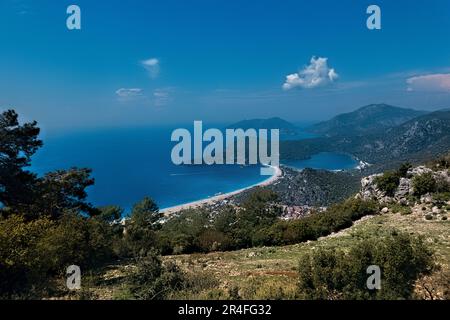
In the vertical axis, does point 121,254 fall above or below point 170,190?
above

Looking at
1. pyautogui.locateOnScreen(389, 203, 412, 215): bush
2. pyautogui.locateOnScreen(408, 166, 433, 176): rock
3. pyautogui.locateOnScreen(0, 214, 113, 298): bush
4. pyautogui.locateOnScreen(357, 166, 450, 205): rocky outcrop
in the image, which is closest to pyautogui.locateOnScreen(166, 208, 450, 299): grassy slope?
pyautogui.locateOnScreen(389, 203, 412, 215): bush

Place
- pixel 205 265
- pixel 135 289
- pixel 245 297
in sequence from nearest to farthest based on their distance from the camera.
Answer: pixel 245 297
pixel 135 289
pixel 205 265

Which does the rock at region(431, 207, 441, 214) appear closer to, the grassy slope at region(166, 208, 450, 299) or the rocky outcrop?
the grassy slope at region(166, 208, 450, 299)

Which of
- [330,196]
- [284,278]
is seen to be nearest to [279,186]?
[330,196]

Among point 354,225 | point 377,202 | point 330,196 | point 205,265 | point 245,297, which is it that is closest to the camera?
point 245,297
